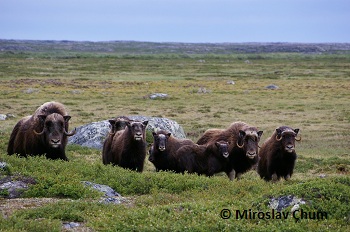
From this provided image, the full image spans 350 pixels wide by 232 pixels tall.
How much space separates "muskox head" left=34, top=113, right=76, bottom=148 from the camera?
13.4 meters

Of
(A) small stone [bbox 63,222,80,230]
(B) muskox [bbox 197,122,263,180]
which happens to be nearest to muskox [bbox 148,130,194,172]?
(B) muskox [bbox 197,122,263,180]

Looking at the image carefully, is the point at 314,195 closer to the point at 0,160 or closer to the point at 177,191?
the point at 177,191

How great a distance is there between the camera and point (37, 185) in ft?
34.8

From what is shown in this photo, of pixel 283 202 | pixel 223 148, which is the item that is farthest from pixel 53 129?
pixel 283 202

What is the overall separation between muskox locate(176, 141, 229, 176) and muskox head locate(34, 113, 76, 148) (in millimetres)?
3403

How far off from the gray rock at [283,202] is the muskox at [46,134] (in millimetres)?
6148

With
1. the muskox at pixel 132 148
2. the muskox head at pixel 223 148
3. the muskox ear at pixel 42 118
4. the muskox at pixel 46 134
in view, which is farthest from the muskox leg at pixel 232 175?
the muskox ear at pixel 42 118

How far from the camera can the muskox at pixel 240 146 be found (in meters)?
14.4

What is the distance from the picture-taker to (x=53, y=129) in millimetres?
13453

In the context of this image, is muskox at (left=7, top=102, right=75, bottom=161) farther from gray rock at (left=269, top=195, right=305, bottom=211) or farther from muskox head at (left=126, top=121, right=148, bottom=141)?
gray rock at (left=269, top=195, right=305, bottom=211)

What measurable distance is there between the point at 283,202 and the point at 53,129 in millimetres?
6486

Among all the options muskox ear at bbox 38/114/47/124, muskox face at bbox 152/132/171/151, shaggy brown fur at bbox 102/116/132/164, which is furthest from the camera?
shaggy brown fur at bbox 102/116/132/164

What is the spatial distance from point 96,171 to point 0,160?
83.6 inches

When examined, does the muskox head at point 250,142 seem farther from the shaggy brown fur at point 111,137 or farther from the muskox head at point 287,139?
the shaggy brown fur at point 111,137
